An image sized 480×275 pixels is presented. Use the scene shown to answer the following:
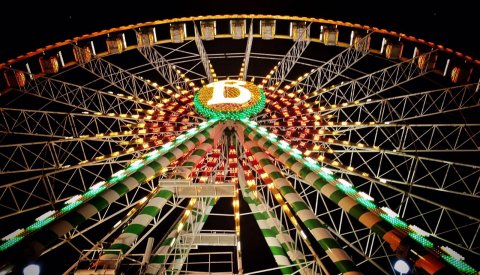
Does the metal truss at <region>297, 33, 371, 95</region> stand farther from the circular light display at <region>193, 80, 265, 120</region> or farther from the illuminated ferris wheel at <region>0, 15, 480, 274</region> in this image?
the circular light display at <region>193, 80, 265, 120</region>

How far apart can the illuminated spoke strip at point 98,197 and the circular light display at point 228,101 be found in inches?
65.1

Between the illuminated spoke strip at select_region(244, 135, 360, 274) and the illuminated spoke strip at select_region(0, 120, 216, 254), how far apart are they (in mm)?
2970

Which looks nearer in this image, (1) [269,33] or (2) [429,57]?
(2) [429,57]

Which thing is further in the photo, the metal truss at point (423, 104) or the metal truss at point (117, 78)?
the metal truss at point (117, 78)

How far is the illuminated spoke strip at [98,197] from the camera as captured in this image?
7789mm

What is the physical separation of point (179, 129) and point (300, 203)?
25.7 feet

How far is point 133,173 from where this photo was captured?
1090 cm

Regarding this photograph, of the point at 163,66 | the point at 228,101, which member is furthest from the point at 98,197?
the point at 163,66

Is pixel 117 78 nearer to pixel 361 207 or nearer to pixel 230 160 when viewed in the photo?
pixel 230 160

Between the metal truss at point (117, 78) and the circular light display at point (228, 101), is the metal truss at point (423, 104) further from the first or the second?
the metal truss at point (117, 78)

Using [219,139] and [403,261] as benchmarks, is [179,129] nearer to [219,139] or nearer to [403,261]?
[219,139]

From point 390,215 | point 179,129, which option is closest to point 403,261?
point 390,215

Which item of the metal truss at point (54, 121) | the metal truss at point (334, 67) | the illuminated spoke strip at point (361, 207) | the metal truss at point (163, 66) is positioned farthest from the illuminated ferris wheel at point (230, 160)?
the metal truss at point (163, 66)

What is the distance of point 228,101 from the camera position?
15375 mm
